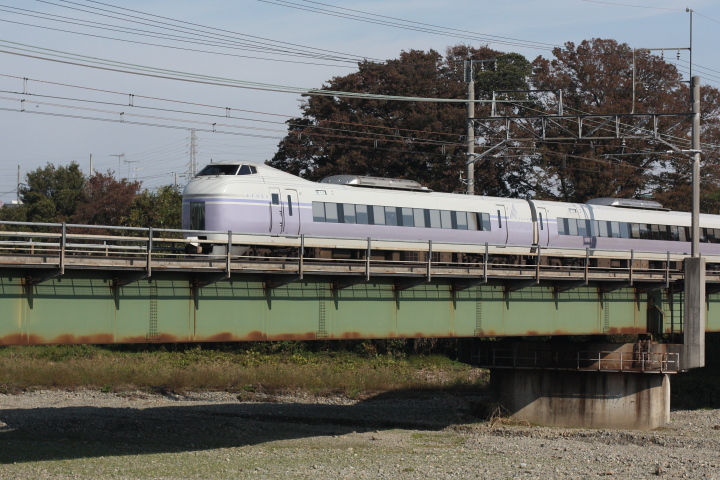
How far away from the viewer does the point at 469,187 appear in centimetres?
4359

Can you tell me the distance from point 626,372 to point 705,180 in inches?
1853

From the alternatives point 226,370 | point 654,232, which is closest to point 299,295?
point 654,232

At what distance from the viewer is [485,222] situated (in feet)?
141

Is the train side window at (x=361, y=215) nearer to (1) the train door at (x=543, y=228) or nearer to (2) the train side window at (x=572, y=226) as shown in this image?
(1) the train door at (x=543, y=228)

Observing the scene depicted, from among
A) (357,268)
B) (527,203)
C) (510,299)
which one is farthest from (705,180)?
(357,268)

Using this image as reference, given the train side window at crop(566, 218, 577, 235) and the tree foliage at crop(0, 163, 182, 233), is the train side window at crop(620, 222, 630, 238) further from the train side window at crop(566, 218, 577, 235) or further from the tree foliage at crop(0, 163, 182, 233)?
the tree foliage at crop(0, 163, 182, 233)

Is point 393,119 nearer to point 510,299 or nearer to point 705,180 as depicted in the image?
point 705,180

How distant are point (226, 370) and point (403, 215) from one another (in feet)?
77.0

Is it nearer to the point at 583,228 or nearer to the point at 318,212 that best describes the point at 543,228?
the point at 583,228

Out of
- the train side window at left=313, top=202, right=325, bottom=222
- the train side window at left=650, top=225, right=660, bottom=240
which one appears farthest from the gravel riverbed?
the train side window at left=650, top=225, right=660, bottom=240

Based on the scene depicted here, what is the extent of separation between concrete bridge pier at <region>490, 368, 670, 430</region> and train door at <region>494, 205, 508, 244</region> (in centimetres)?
649

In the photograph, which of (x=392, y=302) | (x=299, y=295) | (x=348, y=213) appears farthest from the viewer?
(x=348, y=213)

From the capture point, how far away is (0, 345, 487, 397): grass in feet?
178

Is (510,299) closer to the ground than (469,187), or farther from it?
closer to the ground
